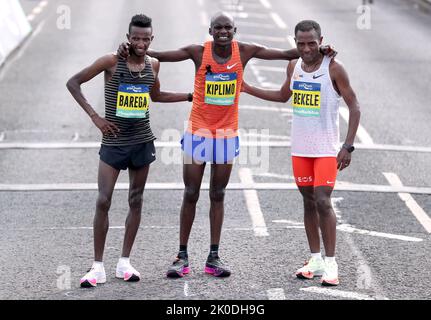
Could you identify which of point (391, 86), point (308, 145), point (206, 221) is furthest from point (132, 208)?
point (391, 86)

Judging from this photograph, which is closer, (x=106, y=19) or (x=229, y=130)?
(x=229, y=130)

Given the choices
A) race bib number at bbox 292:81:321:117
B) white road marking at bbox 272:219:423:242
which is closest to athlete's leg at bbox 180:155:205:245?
race bib number at bbox 292:81:321:117

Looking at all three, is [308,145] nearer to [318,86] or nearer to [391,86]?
[318,86]

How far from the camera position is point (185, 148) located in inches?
412

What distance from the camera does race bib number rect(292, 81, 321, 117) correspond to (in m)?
10.2

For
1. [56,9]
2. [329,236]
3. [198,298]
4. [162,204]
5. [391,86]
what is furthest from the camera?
[56,9]

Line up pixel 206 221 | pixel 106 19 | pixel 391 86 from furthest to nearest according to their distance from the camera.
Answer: pixel 106 19, pixel 391 86, pixel 206 221

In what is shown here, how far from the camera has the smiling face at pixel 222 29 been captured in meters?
10.1

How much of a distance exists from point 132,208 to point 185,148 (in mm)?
691

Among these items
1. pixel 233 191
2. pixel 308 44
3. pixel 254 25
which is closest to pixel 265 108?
pixel 233 191

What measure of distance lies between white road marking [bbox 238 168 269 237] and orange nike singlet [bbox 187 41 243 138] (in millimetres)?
1997

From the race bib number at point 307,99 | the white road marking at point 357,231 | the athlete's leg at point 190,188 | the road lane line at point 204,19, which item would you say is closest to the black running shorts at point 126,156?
the athlete's leg at point 190,188

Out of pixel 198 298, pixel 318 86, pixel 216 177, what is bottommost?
pixel 198 298

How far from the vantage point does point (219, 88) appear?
10.3 metres
